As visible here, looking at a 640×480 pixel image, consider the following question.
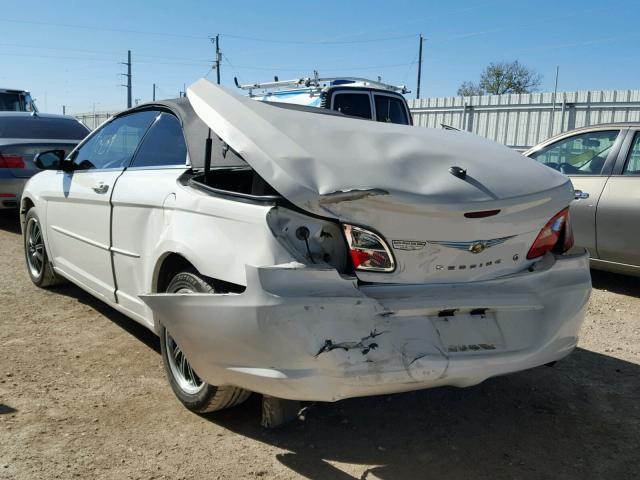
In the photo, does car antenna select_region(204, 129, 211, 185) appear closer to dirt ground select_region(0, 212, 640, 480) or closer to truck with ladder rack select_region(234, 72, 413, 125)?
dirt ground select_region(0, 212, 640, 480)

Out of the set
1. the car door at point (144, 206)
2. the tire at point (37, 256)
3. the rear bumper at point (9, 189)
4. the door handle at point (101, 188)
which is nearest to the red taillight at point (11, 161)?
the rear bumper at point (9, 189)

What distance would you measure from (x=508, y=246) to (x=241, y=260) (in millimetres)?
1186

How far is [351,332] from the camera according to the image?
227 cm

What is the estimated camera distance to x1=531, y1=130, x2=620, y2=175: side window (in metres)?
5.68

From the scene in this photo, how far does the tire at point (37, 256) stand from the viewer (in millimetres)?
5074

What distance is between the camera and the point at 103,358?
3.76 metres

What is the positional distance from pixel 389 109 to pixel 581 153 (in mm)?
5260

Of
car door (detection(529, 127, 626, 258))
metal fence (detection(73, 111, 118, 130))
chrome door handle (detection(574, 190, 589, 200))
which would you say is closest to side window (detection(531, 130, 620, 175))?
car door (detection(529, 127, 626, 258))

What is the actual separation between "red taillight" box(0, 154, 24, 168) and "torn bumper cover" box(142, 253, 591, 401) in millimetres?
6372

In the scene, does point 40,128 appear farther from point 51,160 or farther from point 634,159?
point 634,159

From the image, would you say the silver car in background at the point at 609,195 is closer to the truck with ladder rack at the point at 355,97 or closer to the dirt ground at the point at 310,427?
the dirt ground at the point at 310,427

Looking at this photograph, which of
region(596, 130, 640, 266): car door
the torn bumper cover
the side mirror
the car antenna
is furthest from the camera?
region(596, 130, 640, 266): car door

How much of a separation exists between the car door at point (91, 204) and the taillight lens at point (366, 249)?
6.08 ft

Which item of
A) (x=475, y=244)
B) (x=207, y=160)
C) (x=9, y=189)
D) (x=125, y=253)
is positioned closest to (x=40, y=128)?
(x=9, y=189)
